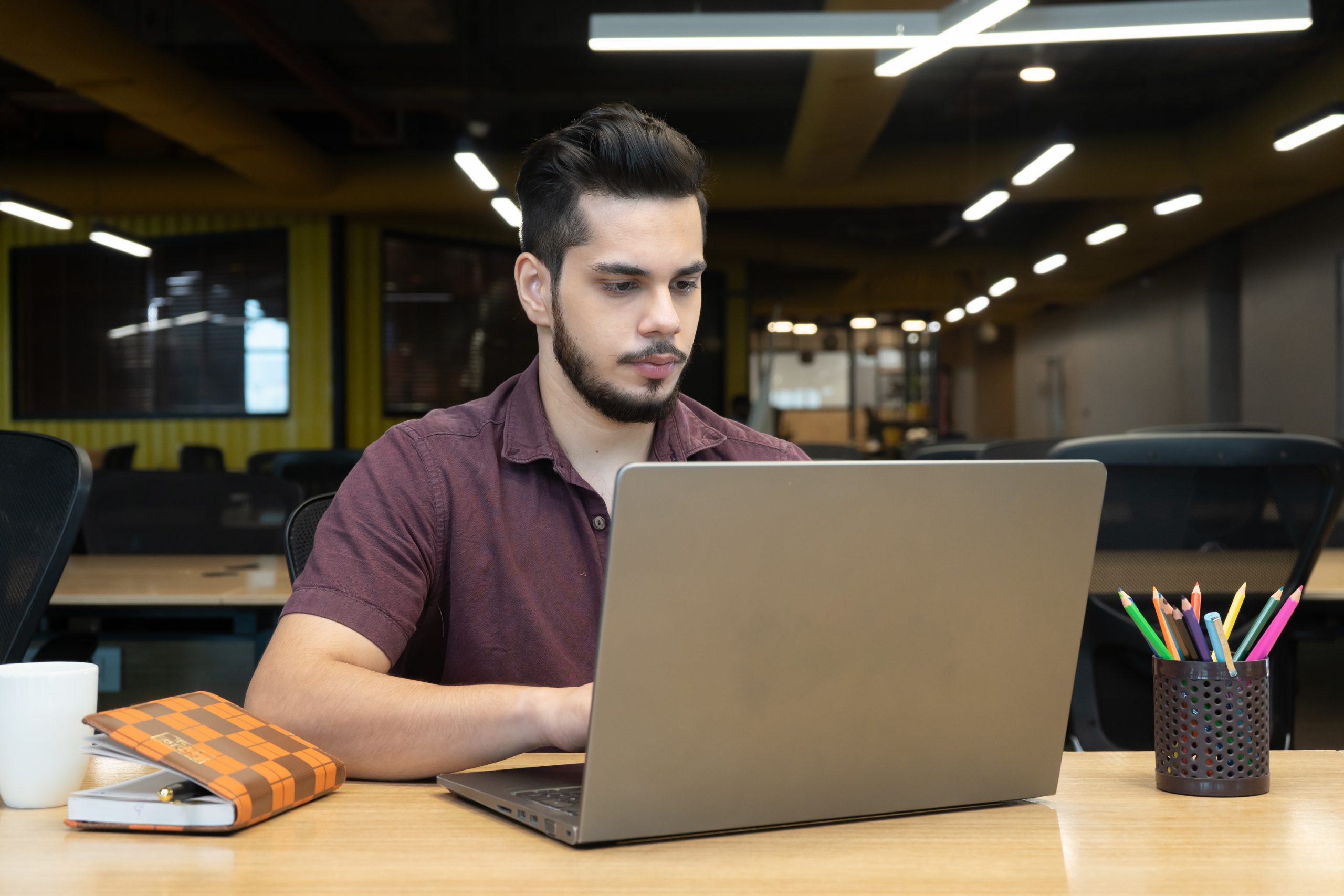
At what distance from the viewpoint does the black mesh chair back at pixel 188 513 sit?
336 cm

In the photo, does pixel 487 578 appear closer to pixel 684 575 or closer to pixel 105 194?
pixel 684 575

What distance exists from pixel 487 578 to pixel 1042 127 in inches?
355

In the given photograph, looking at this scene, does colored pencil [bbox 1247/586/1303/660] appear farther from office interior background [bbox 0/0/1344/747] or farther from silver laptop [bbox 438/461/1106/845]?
office interior background [bbox 0/0/1344/747]

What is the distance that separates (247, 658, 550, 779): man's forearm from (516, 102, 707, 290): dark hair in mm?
548

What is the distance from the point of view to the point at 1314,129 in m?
6.32

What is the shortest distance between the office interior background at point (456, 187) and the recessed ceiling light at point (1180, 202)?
73mm

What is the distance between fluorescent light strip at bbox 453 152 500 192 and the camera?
20.2 ft

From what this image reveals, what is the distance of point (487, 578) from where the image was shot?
141 centimetres

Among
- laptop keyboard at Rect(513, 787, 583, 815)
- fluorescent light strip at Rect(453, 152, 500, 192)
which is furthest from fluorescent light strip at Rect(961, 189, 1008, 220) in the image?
laptop keyboard at Rect(513, 787, 583, 815)

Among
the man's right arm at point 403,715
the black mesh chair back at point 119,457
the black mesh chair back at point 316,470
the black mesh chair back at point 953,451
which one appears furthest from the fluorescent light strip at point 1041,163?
the black mesh chair back at point 119,457

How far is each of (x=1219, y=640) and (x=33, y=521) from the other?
59.7 inches

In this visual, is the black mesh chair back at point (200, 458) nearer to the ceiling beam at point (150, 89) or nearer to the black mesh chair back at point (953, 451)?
the ceiling beam at point (150, 89)

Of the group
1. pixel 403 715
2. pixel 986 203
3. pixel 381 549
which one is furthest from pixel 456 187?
pixel 403 715

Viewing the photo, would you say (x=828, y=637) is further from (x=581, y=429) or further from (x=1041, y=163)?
(x=1041, y=163)
